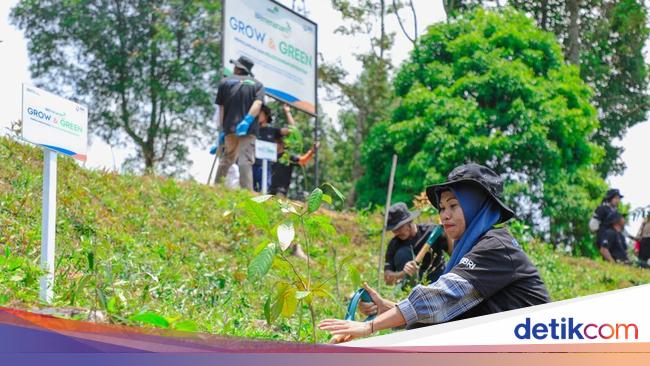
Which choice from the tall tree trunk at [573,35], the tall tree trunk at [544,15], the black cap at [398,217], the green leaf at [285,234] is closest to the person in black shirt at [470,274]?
the green leaf at [285,234]

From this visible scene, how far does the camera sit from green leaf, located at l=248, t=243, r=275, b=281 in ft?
13.1

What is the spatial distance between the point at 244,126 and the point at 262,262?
852cm

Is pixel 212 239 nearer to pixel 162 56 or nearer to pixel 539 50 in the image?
pixel 539 50

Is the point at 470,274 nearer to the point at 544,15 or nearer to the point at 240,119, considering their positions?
the point at 240,119

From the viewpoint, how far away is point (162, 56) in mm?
33469

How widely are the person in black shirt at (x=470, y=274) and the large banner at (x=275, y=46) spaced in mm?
10051

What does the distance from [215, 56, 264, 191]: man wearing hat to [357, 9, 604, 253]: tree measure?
5403 millimetres

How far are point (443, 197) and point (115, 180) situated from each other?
6868 millimetres

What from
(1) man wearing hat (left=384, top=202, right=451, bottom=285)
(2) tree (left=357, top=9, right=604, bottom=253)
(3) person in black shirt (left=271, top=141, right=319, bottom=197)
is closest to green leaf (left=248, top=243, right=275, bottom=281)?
(1) man wearing hat (left=384, top=202, right=451, bottom=285)

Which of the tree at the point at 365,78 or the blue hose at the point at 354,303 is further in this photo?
the tree at the point at 365,78

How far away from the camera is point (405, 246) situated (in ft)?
27.9

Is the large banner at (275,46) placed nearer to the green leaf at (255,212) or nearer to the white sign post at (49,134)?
the white sign post at (49,134)

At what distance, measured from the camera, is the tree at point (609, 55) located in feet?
81.0

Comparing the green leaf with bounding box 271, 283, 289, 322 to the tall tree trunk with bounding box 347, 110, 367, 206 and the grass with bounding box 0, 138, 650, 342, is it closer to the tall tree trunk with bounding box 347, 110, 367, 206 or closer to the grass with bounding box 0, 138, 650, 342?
the grass with bounding box 0, 138, 650, 342
